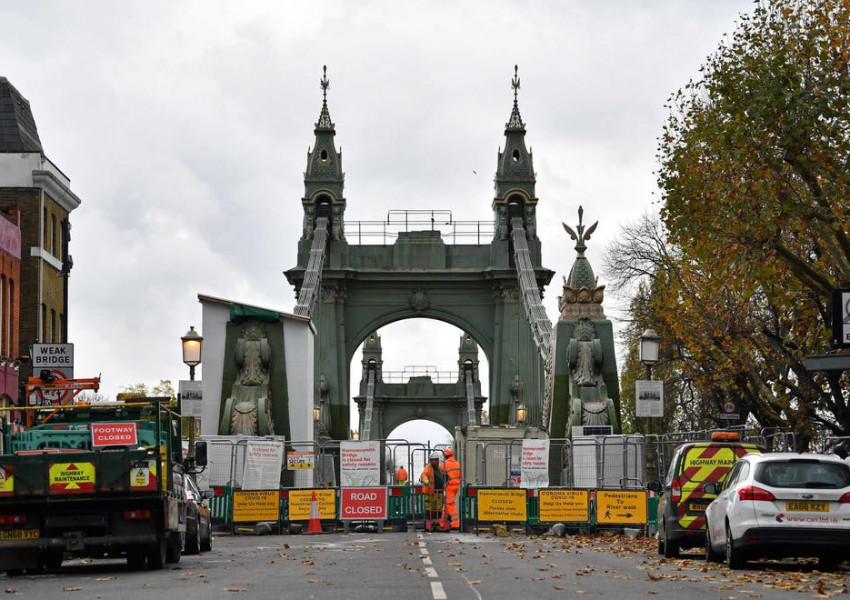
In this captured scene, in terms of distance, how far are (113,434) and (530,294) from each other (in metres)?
52.5

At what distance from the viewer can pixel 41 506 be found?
65.5ft

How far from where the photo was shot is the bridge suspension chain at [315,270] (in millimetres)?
70938

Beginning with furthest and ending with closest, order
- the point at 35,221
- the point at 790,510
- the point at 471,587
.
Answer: the point at 35,221
the point at 790,510
the point at 471,587

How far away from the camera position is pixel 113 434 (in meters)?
20.9

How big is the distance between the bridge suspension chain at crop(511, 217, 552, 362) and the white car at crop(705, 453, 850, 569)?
39360 mm

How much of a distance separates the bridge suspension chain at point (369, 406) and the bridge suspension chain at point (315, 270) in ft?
95.5

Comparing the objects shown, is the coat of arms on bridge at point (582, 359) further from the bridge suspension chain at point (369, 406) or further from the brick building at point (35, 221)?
the bridge suspension chain at point (369, 406)

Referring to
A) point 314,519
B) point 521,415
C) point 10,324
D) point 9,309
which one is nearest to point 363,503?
point 314,519

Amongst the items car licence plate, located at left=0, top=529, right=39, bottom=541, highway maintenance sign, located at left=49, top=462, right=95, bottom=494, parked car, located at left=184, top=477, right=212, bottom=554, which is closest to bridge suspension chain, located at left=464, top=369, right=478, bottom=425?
parked car, located at left=184, top=477, right=212, bottom=554

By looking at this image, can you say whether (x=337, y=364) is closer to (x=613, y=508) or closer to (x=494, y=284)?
(x=494, y=284)

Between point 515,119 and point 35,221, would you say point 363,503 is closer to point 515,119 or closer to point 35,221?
point 35,221

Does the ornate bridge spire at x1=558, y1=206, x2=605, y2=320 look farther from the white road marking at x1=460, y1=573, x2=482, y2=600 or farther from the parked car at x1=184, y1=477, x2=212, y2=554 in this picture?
the white road marking at x1=460, y1=573, x2=482, y2=600

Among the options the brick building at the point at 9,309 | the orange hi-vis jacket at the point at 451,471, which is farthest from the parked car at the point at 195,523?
the brick building at the point at 9,309

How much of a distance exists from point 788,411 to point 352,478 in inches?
483
